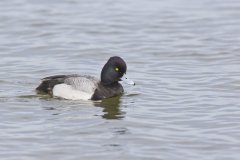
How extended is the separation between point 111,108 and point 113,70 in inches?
40.2

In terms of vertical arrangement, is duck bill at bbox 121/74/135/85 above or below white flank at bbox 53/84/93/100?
above

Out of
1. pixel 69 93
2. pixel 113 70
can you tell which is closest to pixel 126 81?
pixel 113 70

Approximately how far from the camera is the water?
35.9 feet

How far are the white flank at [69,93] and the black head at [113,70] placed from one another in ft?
1.82

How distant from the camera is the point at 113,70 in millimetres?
14164

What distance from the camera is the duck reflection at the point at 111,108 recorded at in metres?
12.8

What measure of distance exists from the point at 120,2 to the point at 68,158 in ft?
43.7

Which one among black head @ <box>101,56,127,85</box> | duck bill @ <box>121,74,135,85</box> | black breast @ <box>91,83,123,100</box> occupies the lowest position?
black breast @ <box>91,83,123,100</box>

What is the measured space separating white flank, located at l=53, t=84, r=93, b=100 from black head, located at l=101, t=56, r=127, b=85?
0.55 m

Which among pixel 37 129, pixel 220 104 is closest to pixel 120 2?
pixel 220 104

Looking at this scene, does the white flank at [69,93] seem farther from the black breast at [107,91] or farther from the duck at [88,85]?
the black breast at [107,91]

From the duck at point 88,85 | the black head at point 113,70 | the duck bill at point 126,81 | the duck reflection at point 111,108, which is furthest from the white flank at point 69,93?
the duck bill at point 126,81

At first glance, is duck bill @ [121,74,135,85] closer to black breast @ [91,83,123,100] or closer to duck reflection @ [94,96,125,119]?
black breast @ [91,83,123,100]

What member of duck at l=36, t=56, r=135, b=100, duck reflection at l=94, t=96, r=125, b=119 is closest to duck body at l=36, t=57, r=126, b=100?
duck at l=36, t=56, r=135, b=100
